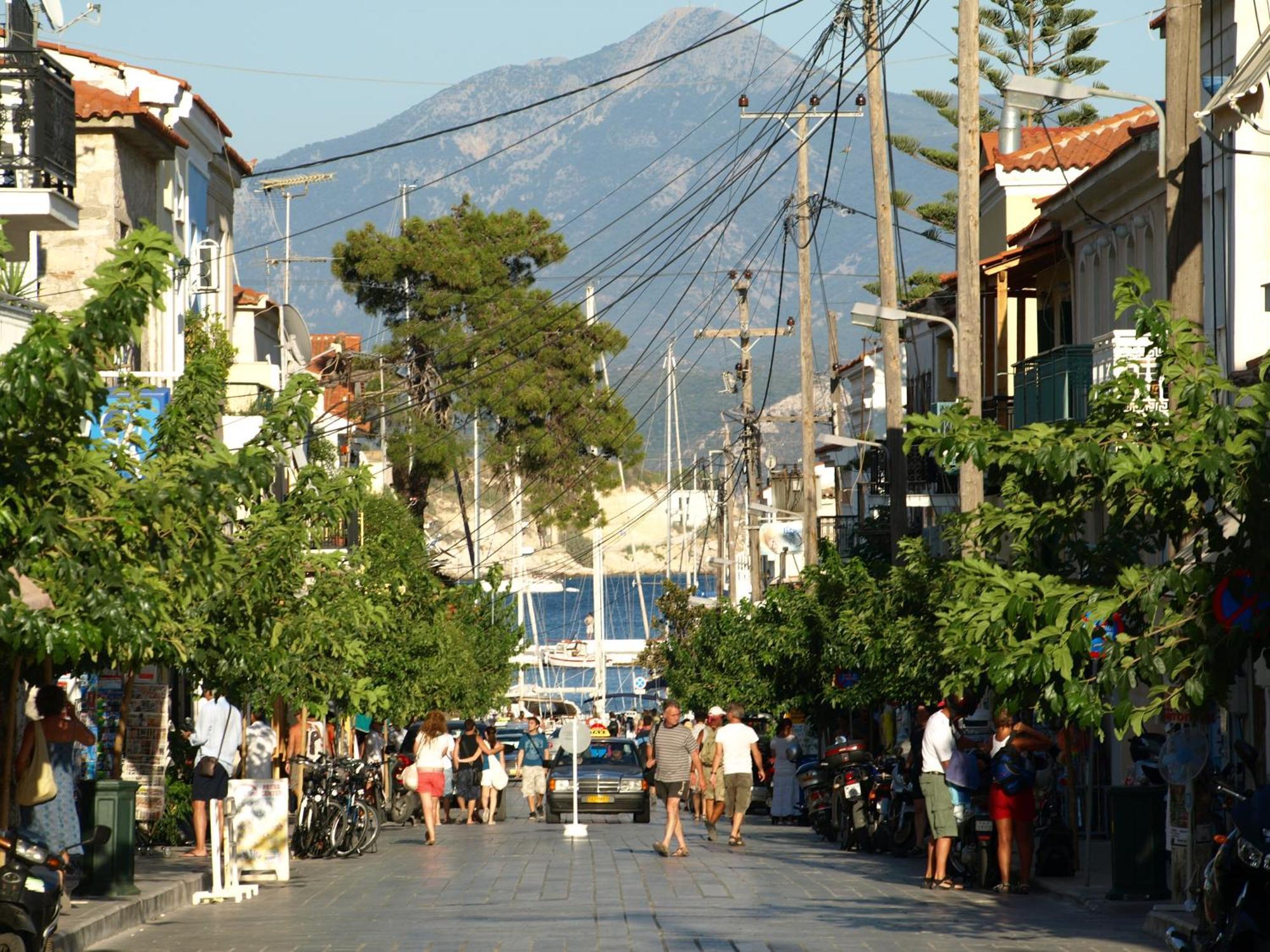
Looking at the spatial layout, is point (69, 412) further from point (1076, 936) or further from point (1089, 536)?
point (1089, 536)

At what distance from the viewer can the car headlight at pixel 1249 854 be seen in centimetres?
1127

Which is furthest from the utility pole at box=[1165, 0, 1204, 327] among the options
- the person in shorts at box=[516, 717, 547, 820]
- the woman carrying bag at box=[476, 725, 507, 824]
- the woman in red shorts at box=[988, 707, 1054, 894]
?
the person in shorts at box=[516, 717, 547, 820]

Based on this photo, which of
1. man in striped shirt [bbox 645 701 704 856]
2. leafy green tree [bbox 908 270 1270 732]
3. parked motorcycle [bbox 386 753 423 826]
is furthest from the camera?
parked motorcycle [bbox 386 753 423 826]

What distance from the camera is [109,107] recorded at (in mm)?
32500

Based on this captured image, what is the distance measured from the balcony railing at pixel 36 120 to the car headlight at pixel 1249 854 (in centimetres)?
1729

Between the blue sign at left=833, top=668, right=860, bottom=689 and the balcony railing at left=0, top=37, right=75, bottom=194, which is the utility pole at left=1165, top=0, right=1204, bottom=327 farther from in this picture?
the blue sign at left=833, top=668, right=860, bottom=689

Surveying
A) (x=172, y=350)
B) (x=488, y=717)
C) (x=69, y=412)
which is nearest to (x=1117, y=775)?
(x=172, y=350)

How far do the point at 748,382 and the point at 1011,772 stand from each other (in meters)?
44.5

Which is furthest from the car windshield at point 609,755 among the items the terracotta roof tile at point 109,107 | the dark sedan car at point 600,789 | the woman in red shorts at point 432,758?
the terracotta roof tile at point 109,107

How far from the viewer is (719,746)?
94.4ft

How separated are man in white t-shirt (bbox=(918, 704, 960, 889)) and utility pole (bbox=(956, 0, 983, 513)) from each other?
19.2ft

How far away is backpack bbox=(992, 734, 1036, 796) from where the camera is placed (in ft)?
65.9

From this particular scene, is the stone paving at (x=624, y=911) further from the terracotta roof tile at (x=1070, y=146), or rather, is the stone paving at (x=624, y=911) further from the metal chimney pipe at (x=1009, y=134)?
the terracotta roof tile at (x=1070, y=146)

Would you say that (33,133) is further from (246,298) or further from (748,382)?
(748,382)
